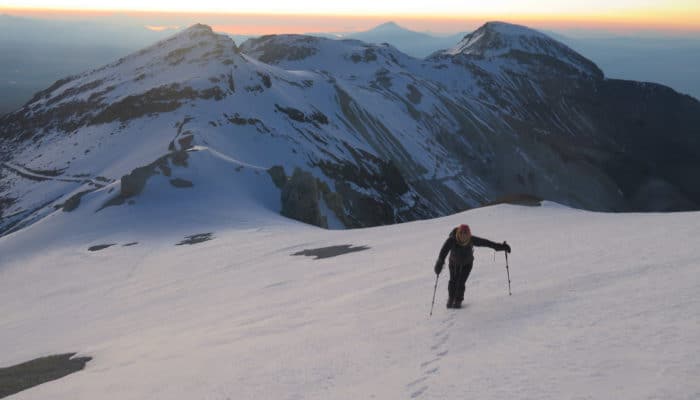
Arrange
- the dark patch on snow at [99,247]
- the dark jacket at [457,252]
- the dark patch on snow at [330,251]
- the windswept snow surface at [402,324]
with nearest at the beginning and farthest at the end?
the windswept snow surface at [402,324] → the dark jacket at [457,252] → the dark patch on snow at [330,251] → the dark patch on snow at [99,247]

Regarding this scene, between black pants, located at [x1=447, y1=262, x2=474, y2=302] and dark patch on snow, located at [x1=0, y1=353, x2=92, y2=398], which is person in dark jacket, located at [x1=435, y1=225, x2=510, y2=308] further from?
dark patch on snow, located at [x1=0, y1=353, x2=92, y2=398]

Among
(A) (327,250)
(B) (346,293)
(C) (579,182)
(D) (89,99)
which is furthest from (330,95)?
(B) (346,293)

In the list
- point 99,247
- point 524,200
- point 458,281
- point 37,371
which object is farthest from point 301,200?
point 458,281

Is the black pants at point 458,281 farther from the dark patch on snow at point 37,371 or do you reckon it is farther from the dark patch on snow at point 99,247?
the dark patch on snow at point 99,247

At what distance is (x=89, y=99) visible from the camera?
10838cm

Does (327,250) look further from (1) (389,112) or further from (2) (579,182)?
(2) (579,182)

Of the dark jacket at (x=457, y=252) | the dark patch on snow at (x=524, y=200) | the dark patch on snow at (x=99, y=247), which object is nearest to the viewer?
the dark jacket at (x=457, y=252)

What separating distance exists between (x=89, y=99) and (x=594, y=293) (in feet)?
372

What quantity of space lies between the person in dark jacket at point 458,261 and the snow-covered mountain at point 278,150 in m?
33.3

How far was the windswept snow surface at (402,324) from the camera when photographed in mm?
8336

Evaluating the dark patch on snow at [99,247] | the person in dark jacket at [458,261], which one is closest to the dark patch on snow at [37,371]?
the person in dark jacket at [458,261]

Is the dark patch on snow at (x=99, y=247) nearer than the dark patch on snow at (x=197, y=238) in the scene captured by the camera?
No

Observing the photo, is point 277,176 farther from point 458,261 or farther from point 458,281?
point 458,281

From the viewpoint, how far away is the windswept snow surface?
27.3ft
